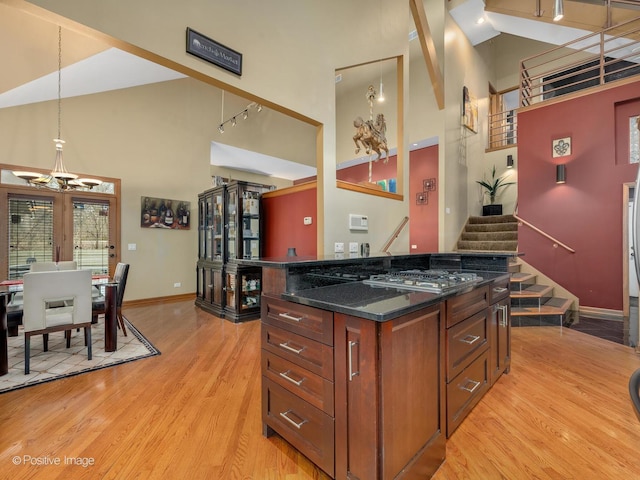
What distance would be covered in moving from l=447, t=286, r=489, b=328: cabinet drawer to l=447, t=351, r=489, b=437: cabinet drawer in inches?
13.5

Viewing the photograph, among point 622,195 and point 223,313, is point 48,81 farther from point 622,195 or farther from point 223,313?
point 622,195

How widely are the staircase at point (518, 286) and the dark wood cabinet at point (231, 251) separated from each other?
3.60 metres

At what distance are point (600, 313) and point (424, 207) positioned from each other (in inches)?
142

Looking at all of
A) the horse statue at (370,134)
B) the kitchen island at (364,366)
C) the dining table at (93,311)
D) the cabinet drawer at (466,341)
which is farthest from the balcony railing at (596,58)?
the dining table at (93,311)

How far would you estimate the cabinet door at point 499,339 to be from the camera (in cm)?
220

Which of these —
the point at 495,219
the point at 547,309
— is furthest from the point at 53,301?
the point at 495,219

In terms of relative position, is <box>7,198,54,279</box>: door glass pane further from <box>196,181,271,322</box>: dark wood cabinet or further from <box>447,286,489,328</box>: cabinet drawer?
<box>447,286,489,328</box>: cabinet drawer

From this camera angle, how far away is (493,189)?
7391 mm

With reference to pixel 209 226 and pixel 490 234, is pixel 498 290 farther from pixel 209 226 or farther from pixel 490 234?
pixel 490 234

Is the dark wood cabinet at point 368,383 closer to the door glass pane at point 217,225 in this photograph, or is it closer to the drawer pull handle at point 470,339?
the drawer pull handle at point 470,339

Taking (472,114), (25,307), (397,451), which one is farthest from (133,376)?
(472,114)

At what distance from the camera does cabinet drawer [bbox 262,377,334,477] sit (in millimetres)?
1321

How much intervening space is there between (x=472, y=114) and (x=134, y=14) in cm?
745

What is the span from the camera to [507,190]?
748 cm
